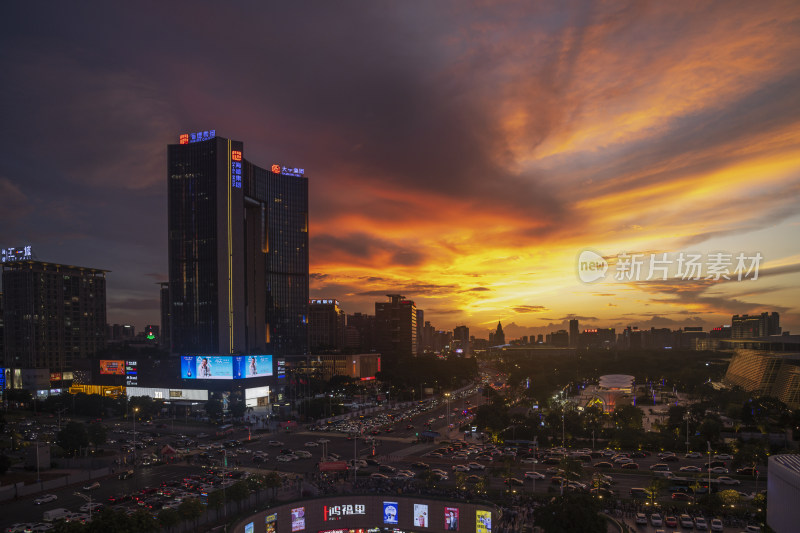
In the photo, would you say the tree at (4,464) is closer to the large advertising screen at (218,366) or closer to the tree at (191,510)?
the tree at (191,510)

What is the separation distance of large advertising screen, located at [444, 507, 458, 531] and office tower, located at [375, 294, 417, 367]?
5668 inches

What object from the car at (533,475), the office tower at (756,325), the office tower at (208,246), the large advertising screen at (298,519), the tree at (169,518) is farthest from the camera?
the office tower at (756,325)

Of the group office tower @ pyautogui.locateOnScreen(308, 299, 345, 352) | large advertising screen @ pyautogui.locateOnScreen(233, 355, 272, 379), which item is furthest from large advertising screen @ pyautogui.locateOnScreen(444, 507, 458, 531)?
office tower @ pyautogui.locateOnScreen(308, 299, 345, 352)

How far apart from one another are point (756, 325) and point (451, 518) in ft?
433

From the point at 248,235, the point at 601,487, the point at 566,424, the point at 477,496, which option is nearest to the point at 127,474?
the point at 477,496

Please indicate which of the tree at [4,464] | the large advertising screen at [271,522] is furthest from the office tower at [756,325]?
the tree at [4,464]

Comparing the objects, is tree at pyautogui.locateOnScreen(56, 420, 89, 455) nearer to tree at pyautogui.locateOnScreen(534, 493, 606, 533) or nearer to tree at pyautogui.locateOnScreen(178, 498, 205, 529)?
tree at pyautogui.locateOnScreen(178, 498, 205, 529)

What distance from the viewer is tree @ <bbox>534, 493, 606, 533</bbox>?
82.6 ft

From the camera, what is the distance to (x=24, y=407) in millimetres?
89250

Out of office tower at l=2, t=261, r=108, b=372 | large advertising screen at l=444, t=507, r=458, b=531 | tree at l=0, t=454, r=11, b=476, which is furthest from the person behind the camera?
office tower at l=2, t=261, r=108, b=372

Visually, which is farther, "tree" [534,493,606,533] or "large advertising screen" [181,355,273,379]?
"large advertising screen" [181,355,273,379]

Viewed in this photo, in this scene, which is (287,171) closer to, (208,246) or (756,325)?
(208,246)

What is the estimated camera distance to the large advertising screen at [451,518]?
A: 92.8 feet

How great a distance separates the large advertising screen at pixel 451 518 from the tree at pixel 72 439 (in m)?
37.4
